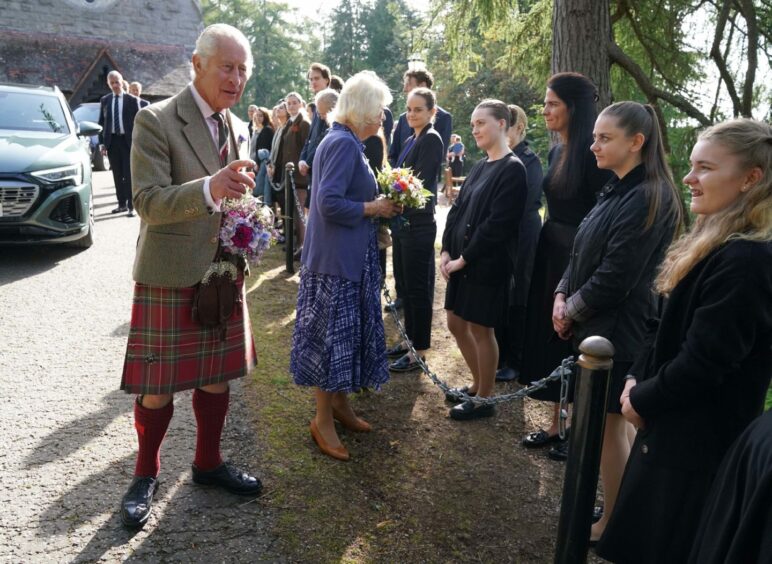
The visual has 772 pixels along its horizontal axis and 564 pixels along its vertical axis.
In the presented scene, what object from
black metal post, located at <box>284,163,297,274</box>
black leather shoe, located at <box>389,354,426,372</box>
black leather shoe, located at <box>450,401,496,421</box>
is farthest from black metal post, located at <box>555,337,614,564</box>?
black metal post, located at <box>284,163,297,274</box>

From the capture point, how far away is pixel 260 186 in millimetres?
11117

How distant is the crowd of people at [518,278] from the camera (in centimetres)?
216

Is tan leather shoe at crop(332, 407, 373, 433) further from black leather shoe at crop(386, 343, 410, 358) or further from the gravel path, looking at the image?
black leather shoe at crop(386, 343, 410, 358)

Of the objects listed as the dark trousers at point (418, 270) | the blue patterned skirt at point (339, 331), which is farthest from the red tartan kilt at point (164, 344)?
the dark trousers at point (418, 270)

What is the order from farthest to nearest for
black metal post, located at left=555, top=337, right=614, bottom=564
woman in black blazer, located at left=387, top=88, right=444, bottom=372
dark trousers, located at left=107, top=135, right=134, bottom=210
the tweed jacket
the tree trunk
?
dark trousers, located at left=107, top=135, right=134, bottom=210, the tree trunk, woman in black blazer, located at left=387, top=88, right=444, bottom=372, the tweed jacket, black metal post, located at left=555, top=337, right=614, bottom=564

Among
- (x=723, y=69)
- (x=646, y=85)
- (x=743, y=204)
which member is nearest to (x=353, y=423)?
(x=743, y=204)

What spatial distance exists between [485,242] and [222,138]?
1.99 meters

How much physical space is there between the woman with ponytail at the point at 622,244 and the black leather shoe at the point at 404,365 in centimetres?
245

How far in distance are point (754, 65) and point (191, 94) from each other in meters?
7.22

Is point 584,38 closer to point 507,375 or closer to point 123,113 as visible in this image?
point 507,375

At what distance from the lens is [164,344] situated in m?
3.07

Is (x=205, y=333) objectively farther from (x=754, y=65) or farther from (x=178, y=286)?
(x=754, y=65)

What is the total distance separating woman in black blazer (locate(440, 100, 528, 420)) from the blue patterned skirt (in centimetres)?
79

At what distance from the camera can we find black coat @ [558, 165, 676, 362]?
304cm
